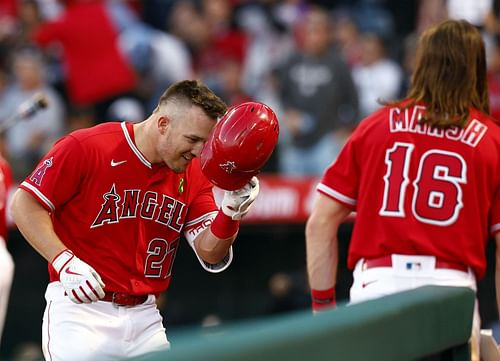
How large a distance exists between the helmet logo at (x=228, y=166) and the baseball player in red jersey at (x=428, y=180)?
606 mm

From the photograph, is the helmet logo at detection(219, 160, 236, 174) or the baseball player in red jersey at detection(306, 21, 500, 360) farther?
the baseball player in red jersey at detection(306, 21, 500, 360)

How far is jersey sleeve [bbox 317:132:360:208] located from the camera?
423 centimetres

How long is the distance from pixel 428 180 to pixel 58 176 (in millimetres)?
1369

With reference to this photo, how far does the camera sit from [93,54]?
9703 mm

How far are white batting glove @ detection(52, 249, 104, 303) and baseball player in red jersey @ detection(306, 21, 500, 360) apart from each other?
956 mm

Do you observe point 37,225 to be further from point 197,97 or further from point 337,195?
point 337,195

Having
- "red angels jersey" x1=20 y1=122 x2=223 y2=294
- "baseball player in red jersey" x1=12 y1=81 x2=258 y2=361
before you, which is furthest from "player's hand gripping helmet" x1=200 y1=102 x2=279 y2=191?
"red angels jersey" x1=20 y1=122 x2=223 y2=294

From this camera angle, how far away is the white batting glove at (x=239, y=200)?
389cm

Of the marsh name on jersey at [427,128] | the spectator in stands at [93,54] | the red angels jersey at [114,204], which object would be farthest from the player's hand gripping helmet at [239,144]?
the spectator in stands at [93,54]

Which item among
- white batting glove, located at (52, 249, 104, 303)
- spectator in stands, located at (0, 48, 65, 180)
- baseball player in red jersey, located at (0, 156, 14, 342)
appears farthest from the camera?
spectator in stands, located at (0, 48, 65, 180)

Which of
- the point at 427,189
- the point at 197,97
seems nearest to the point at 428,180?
the point at 427,189

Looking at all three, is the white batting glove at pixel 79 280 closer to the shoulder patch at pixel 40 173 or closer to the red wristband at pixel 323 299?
the shoulder patch at pixel 40 173

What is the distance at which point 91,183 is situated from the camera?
13.1ft

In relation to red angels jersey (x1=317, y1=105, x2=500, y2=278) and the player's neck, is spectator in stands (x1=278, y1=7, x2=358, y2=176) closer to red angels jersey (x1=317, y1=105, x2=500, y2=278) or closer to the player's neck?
red angels jersey (x1=317, y1=105, x2=500, y2=278)
